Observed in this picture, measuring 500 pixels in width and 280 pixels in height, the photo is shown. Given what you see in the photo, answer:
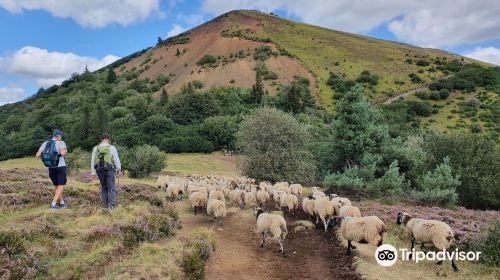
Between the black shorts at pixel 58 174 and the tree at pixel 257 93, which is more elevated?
the tree at pixel 257 93

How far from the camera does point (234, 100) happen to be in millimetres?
108438

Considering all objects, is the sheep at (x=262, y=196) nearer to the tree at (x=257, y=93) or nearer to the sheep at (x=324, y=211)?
the sheep at (x=324, y=211)

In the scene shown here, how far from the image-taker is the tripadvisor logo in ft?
38.6

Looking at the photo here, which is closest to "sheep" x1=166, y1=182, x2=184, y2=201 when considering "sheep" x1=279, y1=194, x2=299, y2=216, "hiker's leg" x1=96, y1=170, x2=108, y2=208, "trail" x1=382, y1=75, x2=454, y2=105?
"sheep" x1=279, y1=194, x2=299, y2=216

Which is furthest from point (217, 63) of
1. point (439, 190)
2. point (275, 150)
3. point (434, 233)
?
point (434, 233)

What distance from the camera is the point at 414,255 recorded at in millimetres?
12477

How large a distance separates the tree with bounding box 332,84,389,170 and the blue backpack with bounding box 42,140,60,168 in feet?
76.1

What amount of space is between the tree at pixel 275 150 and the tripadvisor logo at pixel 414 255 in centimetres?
2284

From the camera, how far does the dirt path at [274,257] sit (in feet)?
38.4

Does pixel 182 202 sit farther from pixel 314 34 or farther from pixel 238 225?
pixel 314 34

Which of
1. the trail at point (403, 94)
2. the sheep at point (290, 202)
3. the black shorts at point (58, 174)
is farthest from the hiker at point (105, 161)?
the trail at point (403, 94)

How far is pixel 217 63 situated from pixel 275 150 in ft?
351

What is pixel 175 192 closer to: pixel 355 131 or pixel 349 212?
pixel 349 212

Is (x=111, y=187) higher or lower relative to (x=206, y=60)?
lower
